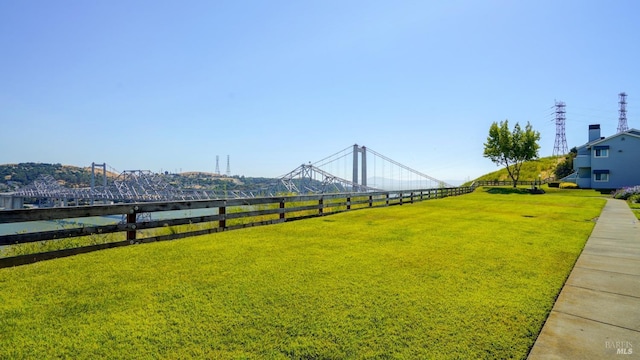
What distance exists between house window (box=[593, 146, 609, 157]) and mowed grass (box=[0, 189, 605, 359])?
173ft

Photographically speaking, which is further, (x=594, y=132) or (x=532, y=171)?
(x=532, y=171)

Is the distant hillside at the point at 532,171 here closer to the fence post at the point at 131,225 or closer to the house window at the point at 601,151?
the house window at the point at 601,151

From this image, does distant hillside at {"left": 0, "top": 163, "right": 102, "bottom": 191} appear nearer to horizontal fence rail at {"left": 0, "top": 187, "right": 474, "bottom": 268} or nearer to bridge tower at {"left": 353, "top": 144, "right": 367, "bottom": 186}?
bridge tower at {"left": 353, "top": 144, "right": 367, "bottom": 186}

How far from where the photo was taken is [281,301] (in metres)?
4.39

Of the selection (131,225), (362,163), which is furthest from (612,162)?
(131,225)

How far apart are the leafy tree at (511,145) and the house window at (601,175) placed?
35.4 ft

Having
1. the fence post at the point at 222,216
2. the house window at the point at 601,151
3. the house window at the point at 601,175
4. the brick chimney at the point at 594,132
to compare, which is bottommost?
the fence post at the point at 222,216

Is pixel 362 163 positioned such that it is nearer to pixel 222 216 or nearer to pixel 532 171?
pixel 222 216

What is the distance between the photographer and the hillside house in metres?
44.6

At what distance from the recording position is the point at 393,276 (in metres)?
5.55

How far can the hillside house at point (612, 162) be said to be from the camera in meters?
44.6

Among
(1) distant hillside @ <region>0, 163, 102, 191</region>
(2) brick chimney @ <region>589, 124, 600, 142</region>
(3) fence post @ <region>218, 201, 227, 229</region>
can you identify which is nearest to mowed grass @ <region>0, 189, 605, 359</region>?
(3) fence post @ <region>218, 201, 227, 229</region>

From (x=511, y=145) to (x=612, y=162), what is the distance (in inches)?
578

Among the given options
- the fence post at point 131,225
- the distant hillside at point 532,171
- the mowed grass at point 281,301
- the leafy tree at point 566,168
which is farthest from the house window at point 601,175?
the fence post at point 131,225
